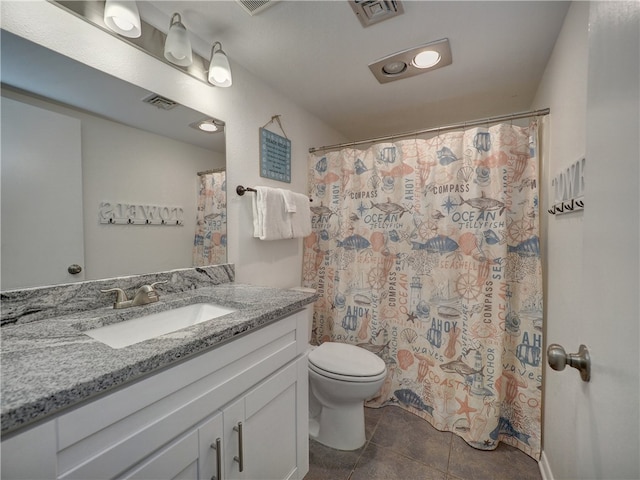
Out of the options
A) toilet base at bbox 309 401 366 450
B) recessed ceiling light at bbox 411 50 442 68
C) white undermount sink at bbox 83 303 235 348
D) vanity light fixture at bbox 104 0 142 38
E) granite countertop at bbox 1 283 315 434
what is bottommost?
toilet base at bbox 309 401 366 450

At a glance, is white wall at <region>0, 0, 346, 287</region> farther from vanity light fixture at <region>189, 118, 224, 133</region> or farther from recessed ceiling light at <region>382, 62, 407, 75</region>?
recessed ceiling light at <region>382, 62, 407, 75</region>

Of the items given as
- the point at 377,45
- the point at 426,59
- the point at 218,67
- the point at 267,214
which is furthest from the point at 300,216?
the point at 426,59

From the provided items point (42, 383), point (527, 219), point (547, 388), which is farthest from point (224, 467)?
point (527, 219)

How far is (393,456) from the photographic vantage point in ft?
4.72

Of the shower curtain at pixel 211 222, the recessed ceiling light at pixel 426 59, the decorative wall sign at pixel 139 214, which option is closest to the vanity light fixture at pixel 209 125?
the shower curtain at pixel 211 222

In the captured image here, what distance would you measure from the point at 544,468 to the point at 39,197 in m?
2.49

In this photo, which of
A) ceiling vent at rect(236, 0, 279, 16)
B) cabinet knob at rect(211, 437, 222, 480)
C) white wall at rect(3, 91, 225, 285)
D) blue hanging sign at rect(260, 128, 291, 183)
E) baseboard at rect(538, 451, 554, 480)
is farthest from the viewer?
blue hanging sign at rect(260, 128, 291, 183)

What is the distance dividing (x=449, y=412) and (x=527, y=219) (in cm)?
124

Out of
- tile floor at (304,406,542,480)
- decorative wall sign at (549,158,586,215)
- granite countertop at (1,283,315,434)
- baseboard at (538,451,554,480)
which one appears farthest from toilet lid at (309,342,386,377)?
decorative wall sign at (549,158,586,215)

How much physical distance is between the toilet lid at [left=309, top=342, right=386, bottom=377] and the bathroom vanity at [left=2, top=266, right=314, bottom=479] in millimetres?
306

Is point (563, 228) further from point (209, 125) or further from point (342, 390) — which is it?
point (209, 125)

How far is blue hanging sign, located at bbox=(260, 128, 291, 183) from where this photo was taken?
5.79 feet

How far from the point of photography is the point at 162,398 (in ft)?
2.22

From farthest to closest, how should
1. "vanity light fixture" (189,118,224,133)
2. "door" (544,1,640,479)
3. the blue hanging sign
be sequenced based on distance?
1. the blue hanging sign
2. "vanity light fixture" (189,118,224,133)
3. "door" (544,1,640,479)
